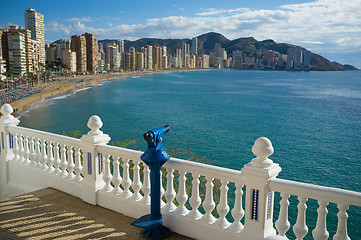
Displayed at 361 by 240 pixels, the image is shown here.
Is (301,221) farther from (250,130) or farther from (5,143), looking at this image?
(250,130)

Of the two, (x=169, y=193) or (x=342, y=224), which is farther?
(x=169, y=193)

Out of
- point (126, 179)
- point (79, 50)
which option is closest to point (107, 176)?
point (126, 179)

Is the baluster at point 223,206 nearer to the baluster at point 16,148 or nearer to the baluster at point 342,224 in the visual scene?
the baluster at point 342,224

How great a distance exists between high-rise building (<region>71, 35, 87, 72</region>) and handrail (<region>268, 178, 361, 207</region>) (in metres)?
163

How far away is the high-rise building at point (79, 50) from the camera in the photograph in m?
156

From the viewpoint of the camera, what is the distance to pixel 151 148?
149 inches

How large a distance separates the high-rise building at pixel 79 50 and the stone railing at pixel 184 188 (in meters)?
159

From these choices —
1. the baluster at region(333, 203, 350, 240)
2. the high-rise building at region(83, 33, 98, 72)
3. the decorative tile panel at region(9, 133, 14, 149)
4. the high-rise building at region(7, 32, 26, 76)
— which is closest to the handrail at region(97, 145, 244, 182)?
the baluster at region(333, 203, 350, 240)

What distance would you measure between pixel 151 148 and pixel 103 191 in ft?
4.77

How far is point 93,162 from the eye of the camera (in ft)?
15.6

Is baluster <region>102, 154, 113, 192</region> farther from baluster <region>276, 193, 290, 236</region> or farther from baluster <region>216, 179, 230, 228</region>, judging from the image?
baluster <region>276, 193, 290, 236</region>

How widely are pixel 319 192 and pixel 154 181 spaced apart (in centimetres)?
178

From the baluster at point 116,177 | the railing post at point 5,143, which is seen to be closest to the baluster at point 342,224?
the baluster at point 116,177

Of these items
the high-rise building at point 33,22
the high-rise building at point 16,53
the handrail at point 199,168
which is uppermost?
the high-rise building at point 33,22
